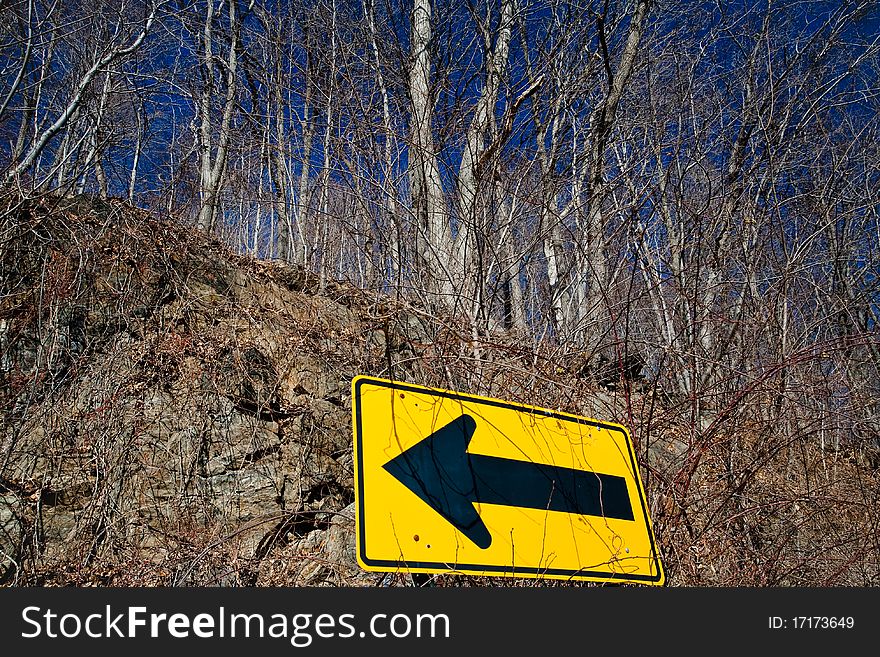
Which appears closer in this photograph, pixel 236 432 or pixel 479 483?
pixel 479 483

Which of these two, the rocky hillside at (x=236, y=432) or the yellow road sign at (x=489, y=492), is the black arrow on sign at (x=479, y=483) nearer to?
→ the yellow road sign at (x=489, y=492)

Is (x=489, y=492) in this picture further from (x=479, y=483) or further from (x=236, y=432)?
(x=236, y=432)

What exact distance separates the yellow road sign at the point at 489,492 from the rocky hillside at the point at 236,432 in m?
0.53

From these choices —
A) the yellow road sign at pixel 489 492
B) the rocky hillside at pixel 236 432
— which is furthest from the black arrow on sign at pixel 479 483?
the rocky hillside at pixel 236 432

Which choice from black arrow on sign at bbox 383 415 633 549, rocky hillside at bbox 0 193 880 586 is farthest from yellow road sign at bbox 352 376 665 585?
rocky hillside at bbox 0 193 880 586

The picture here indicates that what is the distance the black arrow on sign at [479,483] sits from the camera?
1.59 meters

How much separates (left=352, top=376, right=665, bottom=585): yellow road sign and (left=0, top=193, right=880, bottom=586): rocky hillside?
1.74 feet

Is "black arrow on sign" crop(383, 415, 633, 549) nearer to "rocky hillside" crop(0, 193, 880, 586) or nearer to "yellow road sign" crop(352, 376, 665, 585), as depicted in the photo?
"yellow road sign" crop(352, 376, 665, 585)

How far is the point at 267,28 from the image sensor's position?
7.64 metres

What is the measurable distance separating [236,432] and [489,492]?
2.97 metres

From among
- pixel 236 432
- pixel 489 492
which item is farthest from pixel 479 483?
pixel 236 432

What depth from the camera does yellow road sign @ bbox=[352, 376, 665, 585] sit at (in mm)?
1507

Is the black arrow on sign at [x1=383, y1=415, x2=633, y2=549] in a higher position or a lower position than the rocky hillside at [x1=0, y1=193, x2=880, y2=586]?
lower

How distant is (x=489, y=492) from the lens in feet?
5.60
